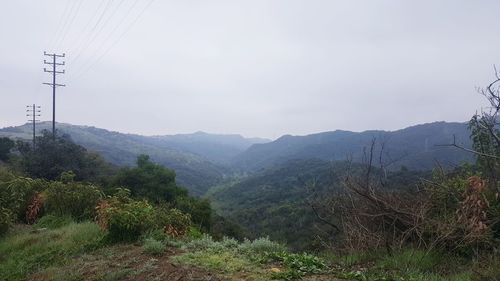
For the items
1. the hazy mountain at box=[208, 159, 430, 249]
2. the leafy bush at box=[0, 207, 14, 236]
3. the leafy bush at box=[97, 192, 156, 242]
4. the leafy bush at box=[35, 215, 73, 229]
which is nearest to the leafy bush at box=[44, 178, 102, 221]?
the leafy bush at box=[35, 215, 73, 229]

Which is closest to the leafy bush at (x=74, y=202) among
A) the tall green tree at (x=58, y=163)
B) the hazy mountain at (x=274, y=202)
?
the hazy mountain at (x=274, y=202)

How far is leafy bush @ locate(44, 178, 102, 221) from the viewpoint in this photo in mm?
9430

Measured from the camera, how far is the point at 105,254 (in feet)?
20.4

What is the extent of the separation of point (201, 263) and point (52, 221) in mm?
5339

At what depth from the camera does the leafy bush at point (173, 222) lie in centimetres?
730

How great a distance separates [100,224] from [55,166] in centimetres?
2495

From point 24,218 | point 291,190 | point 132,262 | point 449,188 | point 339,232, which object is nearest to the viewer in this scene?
point 132,262

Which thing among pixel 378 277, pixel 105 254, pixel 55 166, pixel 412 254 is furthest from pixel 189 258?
pixel 55 166

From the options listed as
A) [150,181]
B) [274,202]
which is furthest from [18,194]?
[274,202]

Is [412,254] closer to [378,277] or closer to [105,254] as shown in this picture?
[378,277]

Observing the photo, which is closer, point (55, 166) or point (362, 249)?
point (362, 249)

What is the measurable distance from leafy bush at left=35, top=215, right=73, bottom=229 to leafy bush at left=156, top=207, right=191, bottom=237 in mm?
2333

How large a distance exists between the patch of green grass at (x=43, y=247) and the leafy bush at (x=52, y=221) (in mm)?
500

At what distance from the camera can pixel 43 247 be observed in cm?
725
